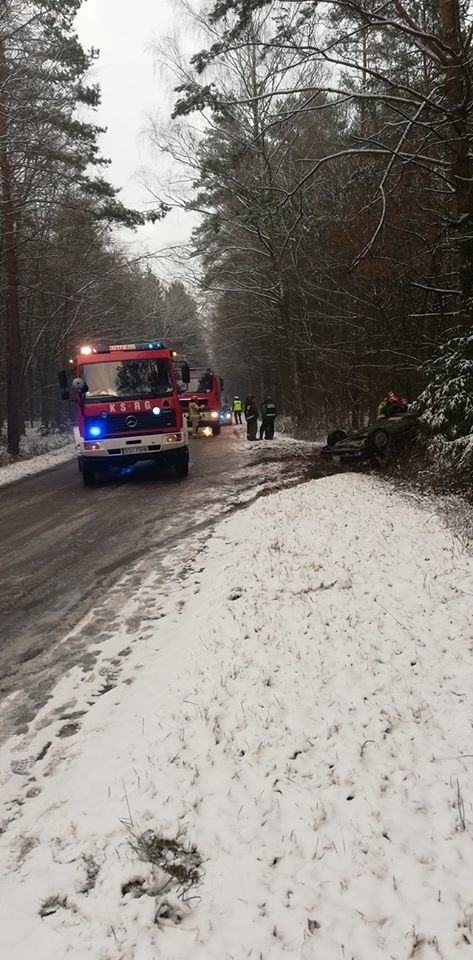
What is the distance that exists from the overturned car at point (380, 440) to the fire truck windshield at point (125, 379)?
14.4 ft

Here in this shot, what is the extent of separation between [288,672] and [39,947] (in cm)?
236

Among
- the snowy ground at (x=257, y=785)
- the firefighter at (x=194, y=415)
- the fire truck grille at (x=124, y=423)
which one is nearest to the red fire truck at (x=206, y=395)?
the firefighter at (x=194, y=415)

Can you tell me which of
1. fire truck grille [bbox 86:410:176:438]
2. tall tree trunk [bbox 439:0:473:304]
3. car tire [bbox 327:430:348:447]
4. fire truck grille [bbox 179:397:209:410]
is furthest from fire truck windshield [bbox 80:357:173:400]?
fire truck grille [bbox 179:397:209:410]

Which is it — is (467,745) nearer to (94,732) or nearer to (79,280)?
(94,732)

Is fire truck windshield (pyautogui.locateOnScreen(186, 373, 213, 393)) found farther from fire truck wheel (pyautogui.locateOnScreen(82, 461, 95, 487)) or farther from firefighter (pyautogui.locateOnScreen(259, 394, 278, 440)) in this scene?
fire truck wheel (pyautogui.locateOnScreen(82, 461, 95, 487))

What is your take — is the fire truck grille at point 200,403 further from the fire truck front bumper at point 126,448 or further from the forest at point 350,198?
the fire truck front bumper at point 126,448

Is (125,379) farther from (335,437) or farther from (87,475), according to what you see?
(335,437)

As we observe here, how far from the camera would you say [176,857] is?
109 inches

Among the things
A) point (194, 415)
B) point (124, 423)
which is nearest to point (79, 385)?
point (124, 423)

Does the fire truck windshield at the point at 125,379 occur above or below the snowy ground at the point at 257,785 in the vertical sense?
above

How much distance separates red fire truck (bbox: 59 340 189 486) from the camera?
1212cm

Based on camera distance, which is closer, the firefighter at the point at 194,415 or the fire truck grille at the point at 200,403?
the firefighter at the point at 194,415

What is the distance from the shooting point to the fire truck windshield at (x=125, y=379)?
12.3m

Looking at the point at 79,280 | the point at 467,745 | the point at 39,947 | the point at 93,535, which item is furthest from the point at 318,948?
the point at 79,280
